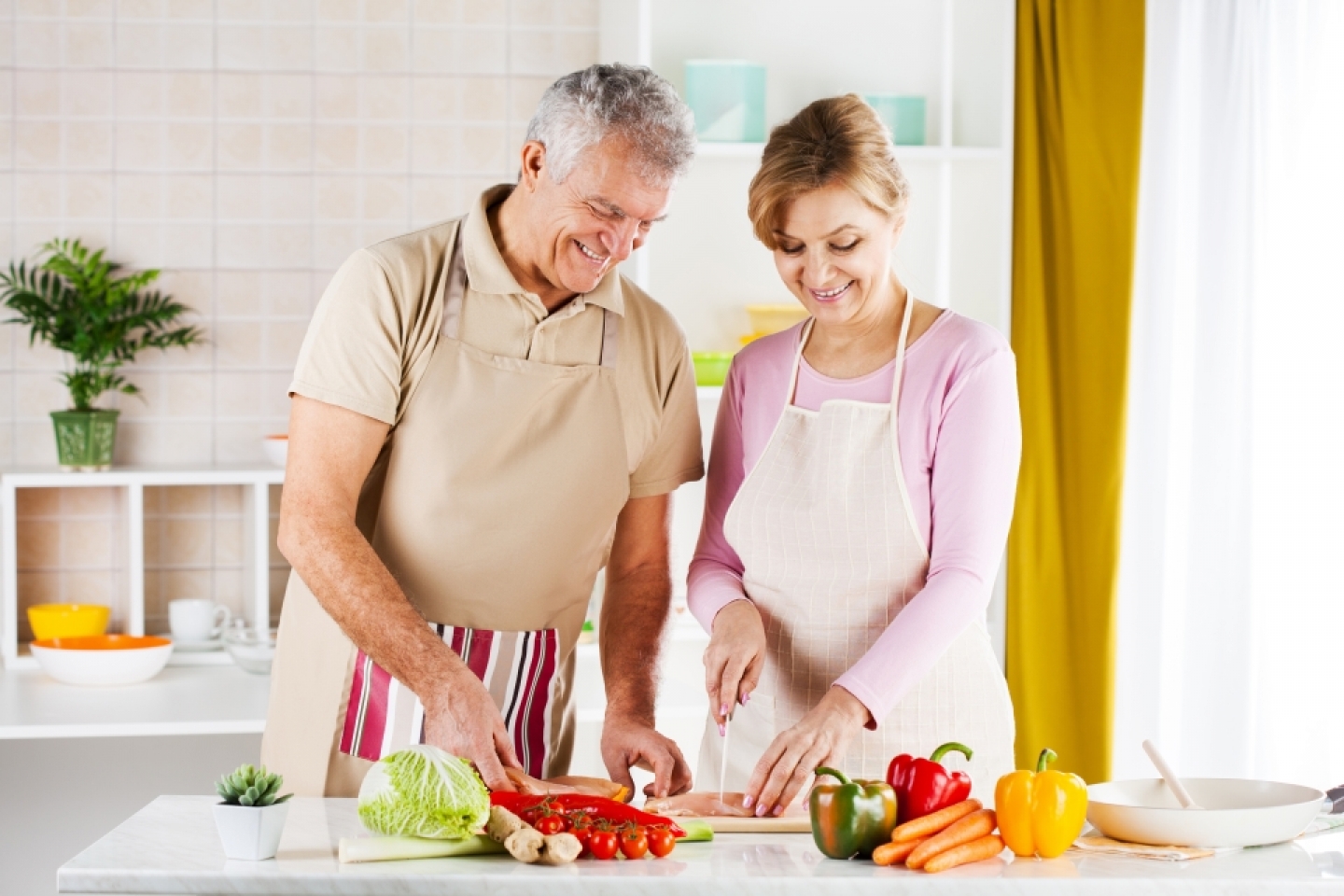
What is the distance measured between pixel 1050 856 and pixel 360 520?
1.05 metres

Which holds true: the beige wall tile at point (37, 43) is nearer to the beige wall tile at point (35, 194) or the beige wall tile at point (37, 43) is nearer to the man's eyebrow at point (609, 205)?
the beige wall tile at point (35, 194)

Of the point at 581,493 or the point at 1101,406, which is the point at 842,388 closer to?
the point at 581,493

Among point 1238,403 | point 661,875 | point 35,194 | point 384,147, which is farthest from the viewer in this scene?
point 384,147

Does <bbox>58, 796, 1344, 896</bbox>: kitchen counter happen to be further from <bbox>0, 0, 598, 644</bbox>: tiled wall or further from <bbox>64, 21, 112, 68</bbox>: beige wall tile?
<bbox>64, 21, 112, 68</bbox>: beige wall tile

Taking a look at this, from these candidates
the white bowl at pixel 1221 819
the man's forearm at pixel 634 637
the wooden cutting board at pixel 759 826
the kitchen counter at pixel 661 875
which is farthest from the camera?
the man's forearm at pixel 634 637

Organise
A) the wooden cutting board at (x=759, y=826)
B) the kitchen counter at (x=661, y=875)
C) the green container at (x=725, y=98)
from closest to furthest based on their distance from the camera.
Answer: the kitchen counter at (x=661, y=875) < the wooden cutting board at (x=759, y=826) < the green container at (x=725, y=98)

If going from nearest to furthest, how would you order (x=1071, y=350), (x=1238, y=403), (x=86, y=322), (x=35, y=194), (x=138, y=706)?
(x=1238, y=403) → (x=138, y=706) → (x=1071, y=350) → (x=86, y=322) → (x=35, y=194)

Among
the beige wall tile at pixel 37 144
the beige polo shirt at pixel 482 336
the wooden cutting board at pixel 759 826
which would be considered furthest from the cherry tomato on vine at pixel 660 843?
the beige wall tile at pixel 37 144

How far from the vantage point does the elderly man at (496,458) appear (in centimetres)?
180

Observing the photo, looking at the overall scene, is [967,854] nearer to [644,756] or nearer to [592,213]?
[644,756]

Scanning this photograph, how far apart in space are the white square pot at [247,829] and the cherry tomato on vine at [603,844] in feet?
1.07

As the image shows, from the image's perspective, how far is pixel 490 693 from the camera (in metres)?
1.94

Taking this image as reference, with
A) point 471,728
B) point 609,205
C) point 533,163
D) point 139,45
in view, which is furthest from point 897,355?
point 139,45

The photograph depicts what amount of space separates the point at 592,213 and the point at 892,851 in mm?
911
